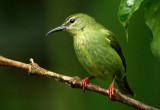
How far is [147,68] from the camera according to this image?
15.2 ft

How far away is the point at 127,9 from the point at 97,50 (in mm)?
1740

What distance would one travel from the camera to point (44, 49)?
6.41m

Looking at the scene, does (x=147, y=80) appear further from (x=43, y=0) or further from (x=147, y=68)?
(x=43, y=0)

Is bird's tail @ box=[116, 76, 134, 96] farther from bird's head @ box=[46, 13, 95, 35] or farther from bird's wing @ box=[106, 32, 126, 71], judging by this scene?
bird's head @ box=[46, 13, 95, 35]

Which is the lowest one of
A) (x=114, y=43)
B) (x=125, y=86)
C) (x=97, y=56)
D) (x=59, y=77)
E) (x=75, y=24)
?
(x=125, y=86)

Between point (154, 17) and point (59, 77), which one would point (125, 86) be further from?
point (154, 17)

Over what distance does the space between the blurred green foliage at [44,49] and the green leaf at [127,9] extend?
2.11 metres

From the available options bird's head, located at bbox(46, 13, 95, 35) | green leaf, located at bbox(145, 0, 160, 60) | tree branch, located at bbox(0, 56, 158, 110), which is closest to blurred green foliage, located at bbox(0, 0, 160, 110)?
bird's head, located at bbox(46, 13, 95, 35)

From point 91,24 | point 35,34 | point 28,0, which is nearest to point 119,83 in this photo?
point 91,24

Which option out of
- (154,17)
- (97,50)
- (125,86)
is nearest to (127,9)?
(154,17)

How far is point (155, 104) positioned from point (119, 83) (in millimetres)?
781

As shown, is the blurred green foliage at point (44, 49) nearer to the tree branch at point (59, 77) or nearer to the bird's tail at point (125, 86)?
the bird's tail at point (125, 86)

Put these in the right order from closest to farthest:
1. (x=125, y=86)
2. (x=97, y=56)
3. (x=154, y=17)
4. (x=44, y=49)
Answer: (x=154, y=17)
(x=97, y=56)
(x=125, y=86)
(x=44, y=49)

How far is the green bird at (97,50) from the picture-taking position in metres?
4.49
